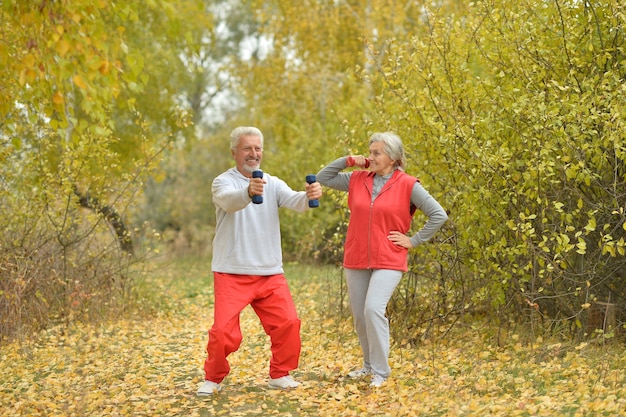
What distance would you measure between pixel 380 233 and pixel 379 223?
70mm

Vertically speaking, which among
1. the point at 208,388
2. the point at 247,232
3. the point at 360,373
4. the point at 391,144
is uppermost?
→ the point at 391,144

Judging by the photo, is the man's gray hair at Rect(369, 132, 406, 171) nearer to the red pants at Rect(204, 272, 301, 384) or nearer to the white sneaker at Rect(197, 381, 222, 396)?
the red pants at Rect(204, 272, 301, 384)

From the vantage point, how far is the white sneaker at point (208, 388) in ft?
19.4

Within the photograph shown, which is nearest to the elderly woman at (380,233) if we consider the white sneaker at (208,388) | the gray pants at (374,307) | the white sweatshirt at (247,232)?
the gray pants at (374,307)

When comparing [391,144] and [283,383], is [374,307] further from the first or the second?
[391,144]

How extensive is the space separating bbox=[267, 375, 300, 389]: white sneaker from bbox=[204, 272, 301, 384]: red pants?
38 mm

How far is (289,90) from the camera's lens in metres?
19.3

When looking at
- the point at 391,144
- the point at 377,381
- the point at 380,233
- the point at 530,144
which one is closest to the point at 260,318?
the point at 377,381

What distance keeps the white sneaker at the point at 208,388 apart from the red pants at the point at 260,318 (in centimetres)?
3

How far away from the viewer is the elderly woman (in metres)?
5.72

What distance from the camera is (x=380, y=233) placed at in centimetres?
575

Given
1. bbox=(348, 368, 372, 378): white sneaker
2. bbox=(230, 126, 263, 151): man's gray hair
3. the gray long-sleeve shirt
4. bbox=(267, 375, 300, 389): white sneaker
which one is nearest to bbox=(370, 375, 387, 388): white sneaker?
bbox=(348, 368, 372, 378): white sneaker

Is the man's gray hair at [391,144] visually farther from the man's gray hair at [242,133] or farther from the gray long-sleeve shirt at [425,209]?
the man's gray hair at [242,133]

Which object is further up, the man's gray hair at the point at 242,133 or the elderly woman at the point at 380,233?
the man's gray hair at the point at 242,133
